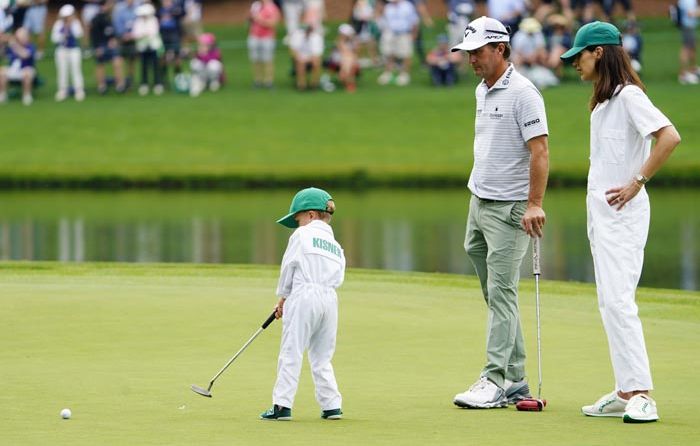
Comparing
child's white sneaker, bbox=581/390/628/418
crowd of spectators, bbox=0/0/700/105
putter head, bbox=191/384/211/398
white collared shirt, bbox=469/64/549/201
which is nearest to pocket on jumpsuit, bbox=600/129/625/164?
white collared shirt, bbox=469/64/549/201

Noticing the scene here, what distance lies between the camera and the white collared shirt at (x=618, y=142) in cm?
750

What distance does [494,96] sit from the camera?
8133 mm

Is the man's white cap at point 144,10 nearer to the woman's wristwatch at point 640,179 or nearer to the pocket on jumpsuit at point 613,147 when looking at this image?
the pocket on jumpsuit at point 613,147

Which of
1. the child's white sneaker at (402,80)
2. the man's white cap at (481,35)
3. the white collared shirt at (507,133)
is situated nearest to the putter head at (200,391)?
the white collared shirt at (507,133)

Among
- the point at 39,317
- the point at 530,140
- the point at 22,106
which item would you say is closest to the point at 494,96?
the point at 530,140

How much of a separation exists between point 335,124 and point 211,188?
13.2 feet

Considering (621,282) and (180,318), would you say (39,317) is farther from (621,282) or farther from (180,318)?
(621,282)

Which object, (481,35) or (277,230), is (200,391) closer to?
(481,35)

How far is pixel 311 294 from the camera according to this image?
7.68 meters

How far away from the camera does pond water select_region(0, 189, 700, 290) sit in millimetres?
19969

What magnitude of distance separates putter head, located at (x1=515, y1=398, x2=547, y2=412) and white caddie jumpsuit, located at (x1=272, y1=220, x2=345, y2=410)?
989mm

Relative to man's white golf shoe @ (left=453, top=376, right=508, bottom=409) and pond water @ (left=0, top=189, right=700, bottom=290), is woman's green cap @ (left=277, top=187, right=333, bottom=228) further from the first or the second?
pond water @ (left=0, top=189, right=700, bottom=290)

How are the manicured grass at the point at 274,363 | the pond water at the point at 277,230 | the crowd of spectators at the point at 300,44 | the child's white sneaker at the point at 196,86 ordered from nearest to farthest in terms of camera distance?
the manicured grass at the point at 274,363, the pond water at the point at 277,230, the crowd of spectators at the point at 300,44, the child's white sneaker at the point at 196,86

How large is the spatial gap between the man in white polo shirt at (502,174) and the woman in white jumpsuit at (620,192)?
528 millimetres
